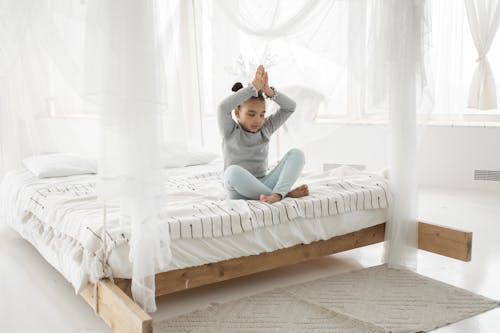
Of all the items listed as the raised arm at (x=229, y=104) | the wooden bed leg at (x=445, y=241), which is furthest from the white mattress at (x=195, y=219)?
the raised arm at (x=229, y=104)

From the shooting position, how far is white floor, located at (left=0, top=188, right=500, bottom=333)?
234 centimetres

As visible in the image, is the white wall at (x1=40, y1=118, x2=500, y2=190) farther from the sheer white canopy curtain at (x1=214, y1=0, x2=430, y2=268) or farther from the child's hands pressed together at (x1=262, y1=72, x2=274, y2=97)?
the child's hands pressed together at (x1=262, y1=72, x2=274, y2=97)

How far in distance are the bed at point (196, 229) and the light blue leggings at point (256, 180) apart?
9cm

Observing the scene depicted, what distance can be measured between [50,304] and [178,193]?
0.80 metres

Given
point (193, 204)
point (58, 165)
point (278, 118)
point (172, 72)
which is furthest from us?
point (58, 165)

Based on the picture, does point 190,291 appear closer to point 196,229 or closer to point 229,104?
point 196,229

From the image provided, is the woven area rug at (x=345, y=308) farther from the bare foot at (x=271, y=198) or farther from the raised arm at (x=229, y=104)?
the raised arm at (x=229, y=104)

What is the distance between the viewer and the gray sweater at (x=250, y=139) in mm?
2928

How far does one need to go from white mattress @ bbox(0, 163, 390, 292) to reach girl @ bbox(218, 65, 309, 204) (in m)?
0.12

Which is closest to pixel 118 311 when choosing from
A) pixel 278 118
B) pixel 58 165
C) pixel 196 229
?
pixel 196 229

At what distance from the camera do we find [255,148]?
2988 millimetres

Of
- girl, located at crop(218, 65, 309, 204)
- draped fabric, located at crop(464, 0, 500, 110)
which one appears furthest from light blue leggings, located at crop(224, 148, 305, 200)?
draped fabric, located at crop(464, 0, 500, 110)

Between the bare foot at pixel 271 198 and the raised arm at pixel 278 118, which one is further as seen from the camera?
the raised arm at pixel 278 118

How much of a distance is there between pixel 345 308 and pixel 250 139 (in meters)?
0.99
